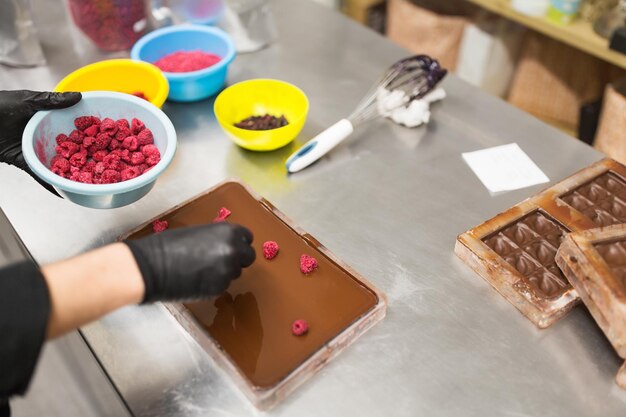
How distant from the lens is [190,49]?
132 centimetres

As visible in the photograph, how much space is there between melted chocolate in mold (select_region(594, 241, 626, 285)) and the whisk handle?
1.68 ft

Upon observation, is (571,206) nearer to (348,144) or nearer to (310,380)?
(348,144)

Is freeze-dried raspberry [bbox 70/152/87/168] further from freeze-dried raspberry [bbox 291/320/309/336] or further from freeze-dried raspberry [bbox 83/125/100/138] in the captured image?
freeze-dried raspberry [bbox 291/320/309/336]

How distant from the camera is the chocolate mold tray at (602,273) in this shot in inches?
30.1

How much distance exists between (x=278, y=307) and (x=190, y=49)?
772 mm

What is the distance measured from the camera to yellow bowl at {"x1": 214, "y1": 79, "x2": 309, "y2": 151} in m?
1.10

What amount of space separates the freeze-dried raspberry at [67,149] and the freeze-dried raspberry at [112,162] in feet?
0.18

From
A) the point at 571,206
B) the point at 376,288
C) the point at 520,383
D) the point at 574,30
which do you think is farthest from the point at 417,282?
the point at 574,30

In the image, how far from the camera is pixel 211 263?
72 centimetres

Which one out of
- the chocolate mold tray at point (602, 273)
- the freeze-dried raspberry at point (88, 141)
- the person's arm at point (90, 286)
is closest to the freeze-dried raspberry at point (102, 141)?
the freeze-dried raspberry at point (88, 141)

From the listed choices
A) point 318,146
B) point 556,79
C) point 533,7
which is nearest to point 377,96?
point 318,146

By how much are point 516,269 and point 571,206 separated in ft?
0.63

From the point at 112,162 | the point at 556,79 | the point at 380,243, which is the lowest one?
the point at 556,79

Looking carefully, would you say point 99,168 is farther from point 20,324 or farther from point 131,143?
point 20,324
